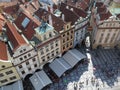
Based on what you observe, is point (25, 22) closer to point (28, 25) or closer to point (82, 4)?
point (28, 25)

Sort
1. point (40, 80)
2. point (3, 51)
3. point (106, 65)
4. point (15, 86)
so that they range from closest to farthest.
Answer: point (3, 51) → point (15, 86) → point (40, 80) → point (106, 65)

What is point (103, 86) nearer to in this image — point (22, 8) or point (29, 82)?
point (29, 82)

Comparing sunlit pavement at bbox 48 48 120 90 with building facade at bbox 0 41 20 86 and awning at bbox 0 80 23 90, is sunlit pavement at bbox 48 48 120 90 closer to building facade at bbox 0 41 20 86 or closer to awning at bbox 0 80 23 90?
awning at bbox 0 80 23 90

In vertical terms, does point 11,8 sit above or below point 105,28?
above

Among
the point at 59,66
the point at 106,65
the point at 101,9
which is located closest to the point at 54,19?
the point at 59,66

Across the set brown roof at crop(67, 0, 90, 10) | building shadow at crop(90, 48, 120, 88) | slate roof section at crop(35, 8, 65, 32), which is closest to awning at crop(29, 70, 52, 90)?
slate roof section at crop(35, 8, 65, 32)

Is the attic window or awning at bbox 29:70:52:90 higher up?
the attic window
